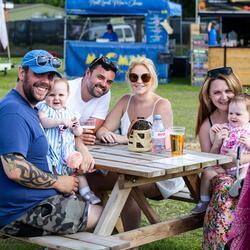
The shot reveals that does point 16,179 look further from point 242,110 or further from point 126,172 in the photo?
point 242,110

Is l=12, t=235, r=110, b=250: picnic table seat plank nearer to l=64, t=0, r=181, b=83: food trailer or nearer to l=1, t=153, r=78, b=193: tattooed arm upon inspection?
l=1, t=153, r=78, b=193: tattooed arm

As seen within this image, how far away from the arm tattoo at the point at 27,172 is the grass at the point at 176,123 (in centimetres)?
156

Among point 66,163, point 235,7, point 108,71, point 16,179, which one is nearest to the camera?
point 16,179

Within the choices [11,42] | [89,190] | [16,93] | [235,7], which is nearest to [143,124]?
[89,190]

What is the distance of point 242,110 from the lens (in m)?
4.64

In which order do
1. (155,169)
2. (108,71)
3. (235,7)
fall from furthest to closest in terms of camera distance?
(235,7), (108,71), (155,169)

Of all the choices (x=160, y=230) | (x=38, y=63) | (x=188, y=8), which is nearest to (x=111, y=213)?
(x=160, y=230)

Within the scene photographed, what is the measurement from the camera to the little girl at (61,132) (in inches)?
171

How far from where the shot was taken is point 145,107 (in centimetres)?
514

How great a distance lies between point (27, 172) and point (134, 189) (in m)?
1.24

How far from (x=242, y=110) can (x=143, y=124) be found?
0.69m

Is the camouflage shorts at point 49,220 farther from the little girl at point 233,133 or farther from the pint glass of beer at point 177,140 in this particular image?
the little girl at point 233,133

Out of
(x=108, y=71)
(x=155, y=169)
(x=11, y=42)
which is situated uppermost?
(x=108, y=71)

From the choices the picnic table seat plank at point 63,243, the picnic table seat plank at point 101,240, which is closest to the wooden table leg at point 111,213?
the picnic table seat plank at point 101,240
